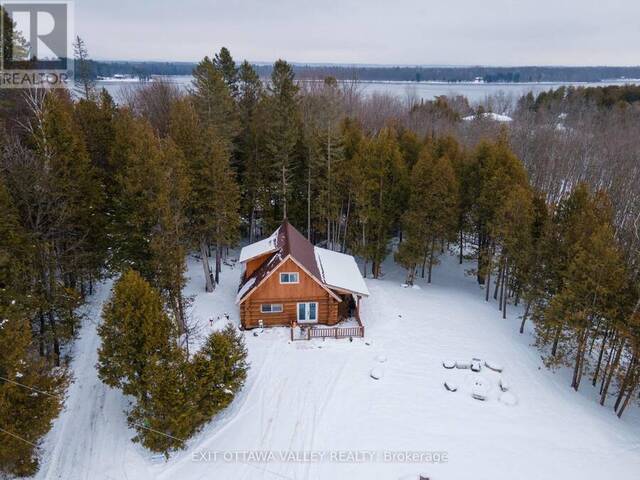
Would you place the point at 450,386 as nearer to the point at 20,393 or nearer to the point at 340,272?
the point at 340,272

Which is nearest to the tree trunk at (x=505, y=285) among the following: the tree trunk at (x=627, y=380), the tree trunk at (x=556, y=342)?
the tree trunk at (x=556, y=342)

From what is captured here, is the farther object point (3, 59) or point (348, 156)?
point (348, 156)

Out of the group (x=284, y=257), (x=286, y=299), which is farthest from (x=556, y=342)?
(x=284, y=257)

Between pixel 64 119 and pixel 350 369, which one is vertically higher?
pixel 64 119

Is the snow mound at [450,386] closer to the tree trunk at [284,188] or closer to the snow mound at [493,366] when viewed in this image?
the snow mound at [493,366]

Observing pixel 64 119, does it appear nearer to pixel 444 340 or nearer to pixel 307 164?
pixel 307 164

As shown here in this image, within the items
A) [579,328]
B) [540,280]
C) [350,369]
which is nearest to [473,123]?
[540,280]

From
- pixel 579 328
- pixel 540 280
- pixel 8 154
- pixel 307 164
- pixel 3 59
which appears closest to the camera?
pixel 8 154
